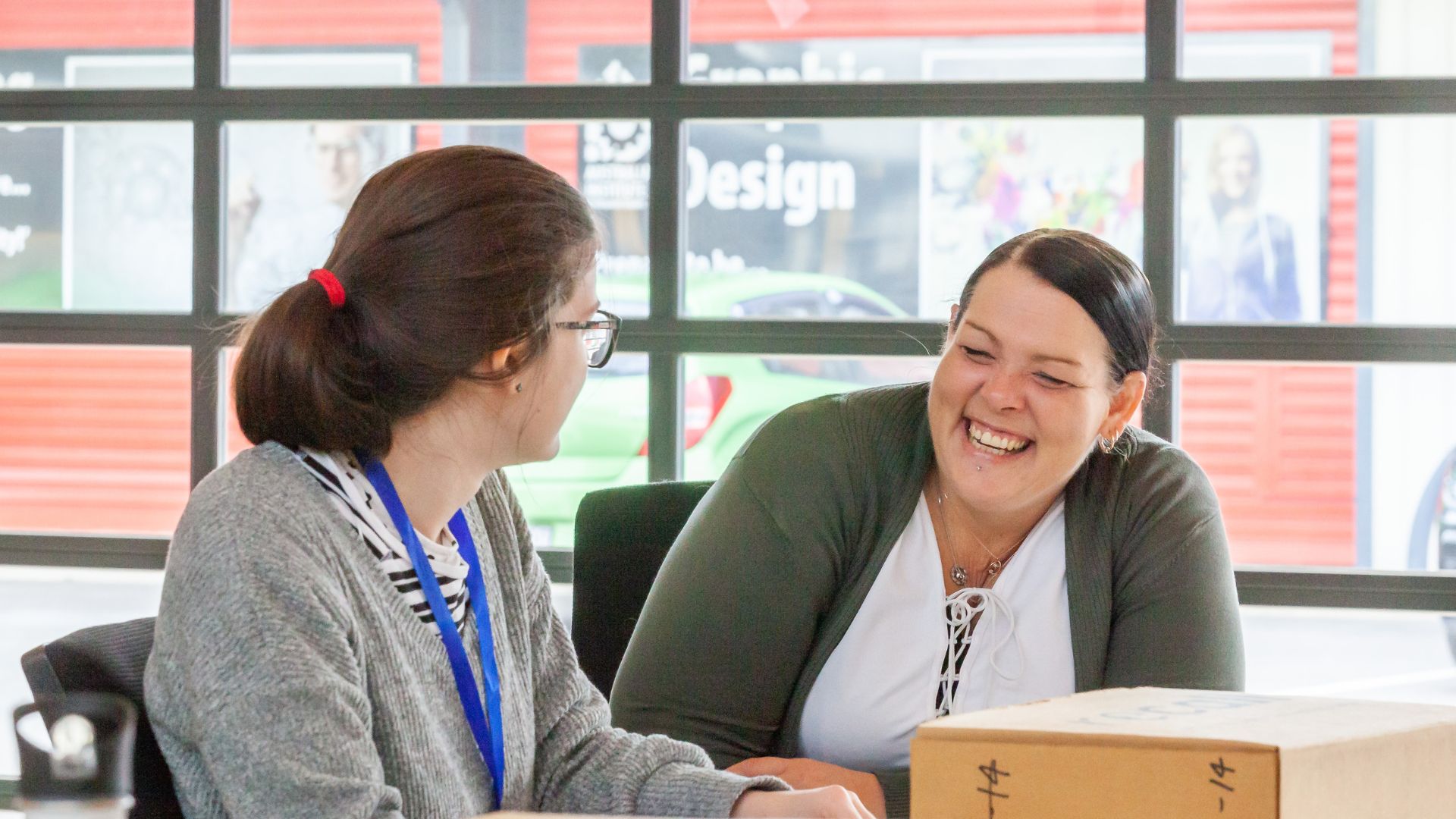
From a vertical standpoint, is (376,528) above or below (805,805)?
above

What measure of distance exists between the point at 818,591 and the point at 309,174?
1918 mm

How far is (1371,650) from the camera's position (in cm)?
279

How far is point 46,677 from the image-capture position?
1.00 metres

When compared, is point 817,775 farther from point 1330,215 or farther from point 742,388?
point 1330,215

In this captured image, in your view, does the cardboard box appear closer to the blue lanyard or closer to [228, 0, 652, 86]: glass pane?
the blue lanyard

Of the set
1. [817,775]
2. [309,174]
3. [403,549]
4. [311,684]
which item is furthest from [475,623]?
[309,174]

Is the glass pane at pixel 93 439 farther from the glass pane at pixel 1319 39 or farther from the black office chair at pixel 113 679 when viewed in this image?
the glass pane at pixel 1319 39

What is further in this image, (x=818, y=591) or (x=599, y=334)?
(x=818, y=591)

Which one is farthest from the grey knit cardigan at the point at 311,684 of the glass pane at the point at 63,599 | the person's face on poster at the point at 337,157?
the glass pane at the point at 63,599

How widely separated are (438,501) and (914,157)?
1.92 meters

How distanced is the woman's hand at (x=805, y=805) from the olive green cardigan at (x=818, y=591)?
1.22ft

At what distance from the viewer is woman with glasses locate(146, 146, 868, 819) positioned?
947 millimetres

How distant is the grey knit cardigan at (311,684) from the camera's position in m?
0.93

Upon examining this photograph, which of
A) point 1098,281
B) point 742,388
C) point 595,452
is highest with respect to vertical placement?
→ point 1098,281
